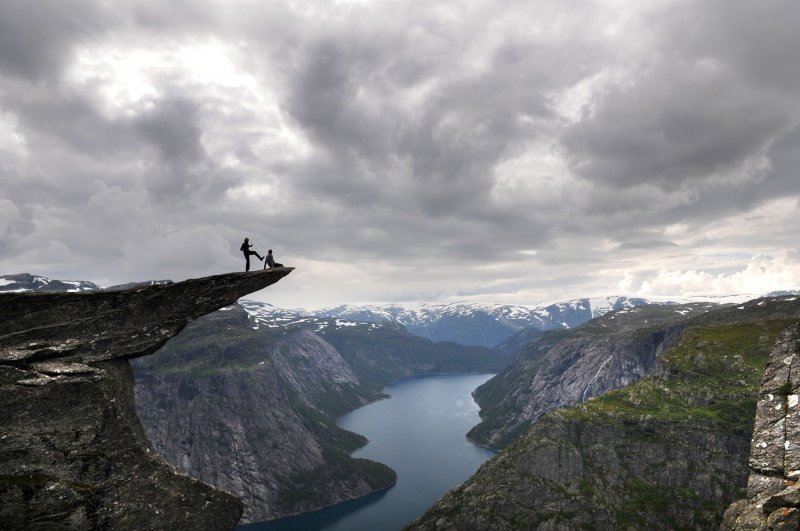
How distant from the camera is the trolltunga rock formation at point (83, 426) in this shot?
25.0 meters

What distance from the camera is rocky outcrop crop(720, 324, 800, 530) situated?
11367 mm

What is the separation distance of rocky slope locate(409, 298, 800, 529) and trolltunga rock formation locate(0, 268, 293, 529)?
143686 millimetres

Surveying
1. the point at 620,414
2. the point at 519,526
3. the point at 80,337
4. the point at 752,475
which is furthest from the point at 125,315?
the point at 620,414

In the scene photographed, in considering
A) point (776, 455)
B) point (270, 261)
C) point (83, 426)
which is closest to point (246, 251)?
point (270, 261)

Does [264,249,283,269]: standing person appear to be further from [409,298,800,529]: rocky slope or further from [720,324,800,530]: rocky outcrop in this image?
[409,298,800,529]: rocky slope

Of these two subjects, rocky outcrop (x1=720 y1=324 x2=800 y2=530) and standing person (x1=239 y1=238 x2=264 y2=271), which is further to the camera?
standing person (x1=239 y1=238 x2=264 y2=271)

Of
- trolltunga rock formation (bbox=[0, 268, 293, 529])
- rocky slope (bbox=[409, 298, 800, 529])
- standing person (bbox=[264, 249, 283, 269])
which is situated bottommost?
rocky slope (bbox=[409, 298, 800, 529])

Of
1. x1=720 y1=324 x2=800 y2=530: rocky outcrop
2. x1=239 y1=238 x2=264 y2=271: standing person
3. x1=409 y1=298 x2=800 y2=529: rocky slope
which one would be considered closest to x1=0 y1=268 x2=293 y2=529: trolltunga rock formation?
x1=239 y1=238 x2=264 y2=271: standing person

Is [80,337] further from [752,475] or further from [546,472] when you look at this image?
[546,472]

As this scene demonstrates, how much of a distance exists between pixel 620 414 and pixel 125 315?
176327 millimetres

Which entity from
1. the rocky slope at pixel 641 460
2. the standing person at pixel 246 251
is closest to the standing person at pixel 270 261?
the standing person at pixel 246 251

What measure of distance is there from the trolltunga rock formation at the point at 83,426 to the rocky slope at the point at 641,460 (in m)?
144

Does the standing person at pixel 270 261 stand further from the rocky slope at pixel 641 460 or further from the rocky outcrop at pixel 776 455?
the rocky slope at pixel 641 460

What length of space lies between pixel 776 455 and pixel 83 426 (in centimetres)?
3489
